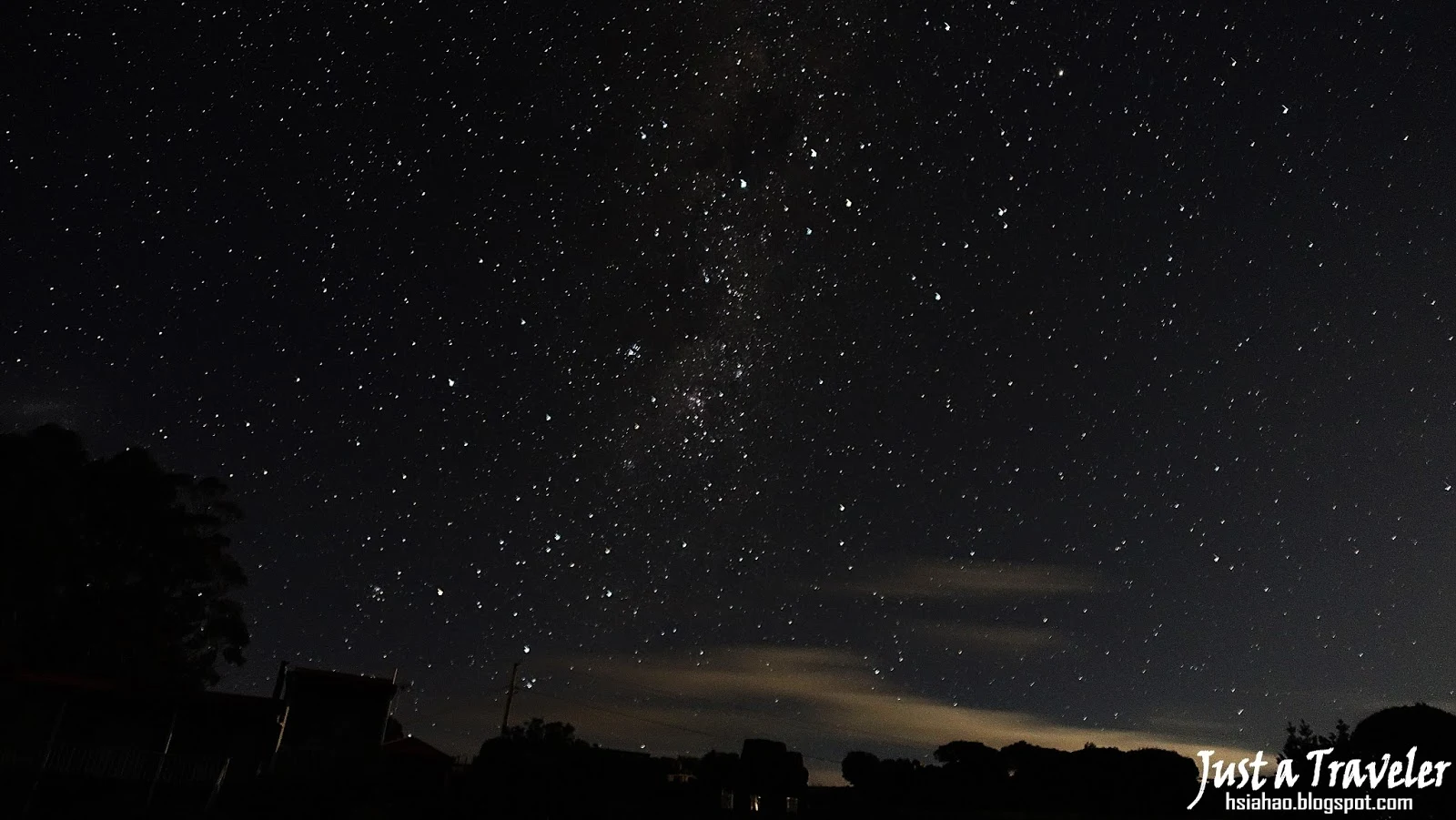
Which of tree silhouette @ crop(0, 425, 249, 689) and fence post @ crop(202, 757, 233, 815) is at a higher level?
tree silhouette @ crop(0, 425, 249, 689)

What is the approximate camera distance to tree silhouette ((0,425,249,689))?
31.6m

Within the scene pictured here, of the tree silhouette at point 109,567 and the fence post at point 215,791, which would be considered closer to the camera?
the fence post at point 215,791

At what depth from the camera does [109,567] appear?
114 ft

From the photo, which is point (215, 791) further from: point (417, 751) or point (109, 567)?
point (109, 567)

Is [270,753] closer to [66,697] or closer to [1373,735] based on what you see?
[66,697]

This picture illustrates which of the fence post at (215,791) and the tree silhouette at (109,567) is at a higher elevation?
the tree silhouette at (109,567)

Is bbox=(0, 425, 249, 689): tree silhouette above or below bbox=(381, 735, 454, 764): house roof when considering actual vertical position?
above

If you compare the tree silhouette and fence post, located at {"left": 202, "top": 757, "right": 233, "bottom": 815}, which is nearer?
fence post, located at {"left": 202, "top": 757, "right": 233, "bottom": 815}

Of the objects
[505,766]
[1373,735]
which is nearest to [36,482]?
[505,766]

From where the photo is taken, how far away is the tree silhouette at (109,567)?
3161 cm

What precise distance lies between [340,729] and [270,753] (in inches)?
137

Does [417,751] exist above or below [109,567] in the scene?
below

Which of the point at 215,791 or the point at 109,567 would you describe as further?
the point at 109,567

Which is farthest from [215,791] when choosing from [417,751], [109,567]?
[109,567]
